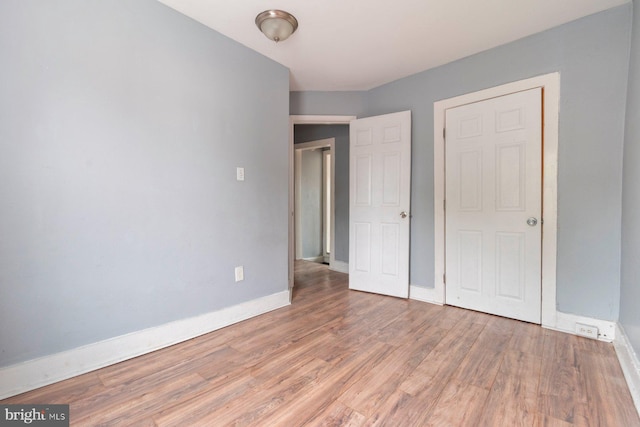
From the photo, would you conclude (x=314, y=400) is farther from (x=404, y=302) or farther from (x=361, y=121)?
(x=361, y=121)

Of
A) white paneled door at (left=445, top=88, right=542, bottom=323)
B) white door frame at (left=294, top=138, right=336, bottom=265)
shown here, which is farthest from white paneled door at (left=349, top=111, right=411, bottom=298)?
white door frame at (left=294, top=138, right=336, bottom=265)

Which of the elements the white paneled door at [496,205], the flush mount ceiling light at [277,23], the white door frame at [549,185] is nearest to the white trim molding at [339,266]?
the white paneled door at [496,205]

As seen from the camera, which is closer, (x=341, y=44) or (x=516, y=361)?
(x=516, y=361)

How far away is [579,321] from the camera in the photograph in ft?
6.82

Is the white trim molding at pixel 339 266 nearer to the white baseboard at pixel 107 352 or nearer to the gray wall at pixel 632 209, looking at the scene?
the white baseboard at pixel 107 352

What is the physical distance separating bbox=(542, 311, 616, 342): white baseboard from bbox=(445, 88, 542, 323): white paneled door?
0.13m

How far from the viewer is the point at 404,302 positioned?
2.87m

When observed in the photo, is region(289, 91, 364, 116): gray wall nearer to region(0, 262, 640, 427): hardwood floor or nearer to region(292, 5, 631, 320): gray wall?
region(292, 5, 631, 320): gray wall

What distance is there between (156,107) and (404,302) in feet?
9.07

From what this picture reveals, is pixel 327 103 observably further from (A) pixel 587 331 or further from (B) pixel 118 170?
(A) pixel 587 331

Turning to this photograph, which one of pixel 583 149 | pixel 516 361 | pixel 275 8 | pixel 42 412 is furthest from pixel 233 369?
pixel 583 149

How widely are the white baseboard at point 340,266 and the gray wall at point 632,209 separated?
9.23 ft
